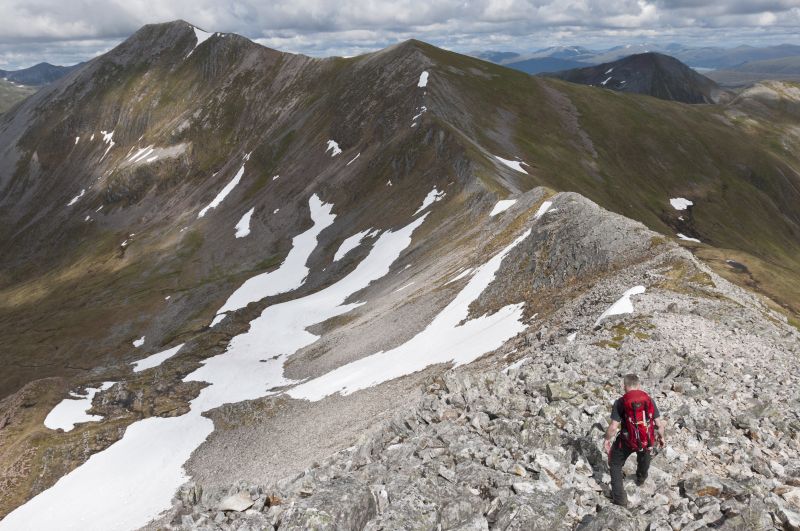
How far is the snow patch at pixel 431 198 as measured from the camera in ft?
290

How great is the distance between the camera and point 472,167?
8575 centimetres

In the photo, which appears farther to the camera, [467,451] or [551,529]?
[467,451]

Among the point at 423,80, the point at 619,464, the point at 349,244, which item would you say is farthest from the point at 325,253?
the point at 619,464

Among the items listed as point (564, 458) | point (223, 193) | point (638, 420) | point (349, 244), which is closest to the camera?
point (638, 420)

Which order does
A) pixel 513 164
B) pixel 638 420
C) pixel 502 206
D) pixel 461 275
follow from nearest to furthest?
pixel 638 420
pixel 461 275
pixel 502 206
pixel 513 164

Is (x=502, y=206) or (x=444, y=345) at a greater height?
(x=502, y=206)

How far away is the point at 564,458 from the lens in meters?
15.0

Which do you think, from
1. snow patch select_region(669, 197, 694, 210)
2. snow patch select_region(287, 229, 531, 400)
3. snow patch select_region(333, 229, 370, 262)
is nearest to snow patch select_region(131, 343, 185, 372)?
snow patch select_region(333, 229, 370, 262)

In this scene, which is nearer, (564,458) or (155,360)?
(564,458)

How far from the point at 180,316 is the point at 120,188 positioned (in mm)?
112394

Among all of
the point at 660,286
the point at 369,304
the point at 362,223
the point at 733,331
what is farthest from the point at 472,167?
the point at 733,331

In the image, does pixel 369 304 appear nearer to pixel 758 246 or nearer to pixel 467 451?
pixel 467 451

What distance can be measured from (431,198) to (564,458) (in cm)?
7724

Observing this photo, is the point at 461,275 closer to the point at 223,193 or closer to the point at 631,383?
the point at 631,383
